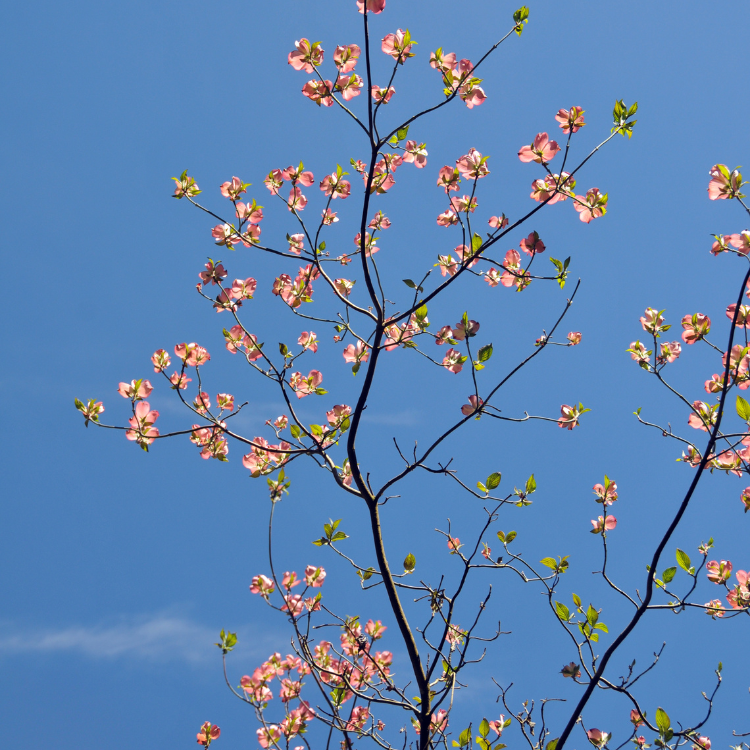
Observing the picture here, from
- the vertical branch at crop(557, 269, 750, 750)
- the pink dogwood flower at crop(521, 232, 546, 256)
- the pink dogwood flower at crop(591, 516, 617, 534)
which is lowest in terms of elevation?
the vertical branch at crop(557, 269, 750, 750)

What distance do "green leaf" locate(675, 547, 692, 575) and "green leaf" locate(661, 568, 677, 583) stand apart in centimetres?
4

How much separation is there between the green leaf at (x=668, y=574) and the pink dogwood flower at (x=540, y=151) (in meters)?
2.05

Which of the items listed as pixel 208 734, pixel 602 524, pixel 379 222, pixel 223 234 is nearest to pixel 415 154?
pixel 379 222

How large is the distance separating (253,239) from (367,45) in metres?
1.14

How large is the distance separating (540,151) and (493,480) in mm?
1688

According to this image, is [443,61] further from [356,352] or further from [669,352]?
[669,352]

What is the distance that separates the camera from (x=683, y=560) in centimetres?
244

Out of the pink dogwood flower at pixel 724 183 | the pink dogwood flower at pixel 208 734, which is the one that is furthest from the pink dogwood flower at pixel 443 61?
the pink dogwood flower at pixel 208 734

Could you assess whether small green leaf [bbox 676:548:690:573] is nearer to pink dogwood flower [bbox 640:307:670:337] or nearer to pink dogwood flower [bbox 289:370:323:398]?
pink dogwood flower [bbox 640:307:670:337]

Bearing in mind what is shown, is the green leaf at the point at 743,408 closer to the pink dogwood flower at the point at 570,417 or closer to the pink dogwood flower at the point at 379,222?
the pink dogwood flower at the point at 570,417

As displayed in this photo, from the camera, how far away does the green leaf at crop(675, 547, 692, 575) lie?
242cm

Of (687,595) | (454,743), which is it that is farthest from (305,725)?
(687,595)

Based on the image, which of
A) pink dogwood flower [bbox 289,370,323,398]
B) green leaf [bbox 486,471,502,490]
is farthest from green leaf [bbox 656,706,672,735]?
pink dogwood flower [bbox 289,370,323,398]

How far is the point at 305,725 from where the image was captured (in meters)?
3.85
